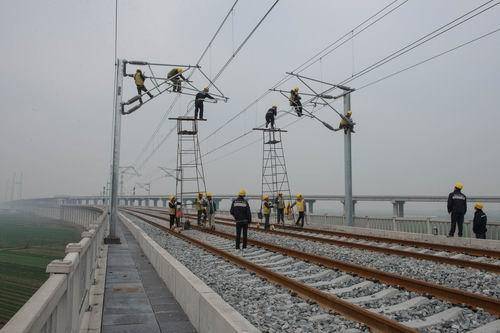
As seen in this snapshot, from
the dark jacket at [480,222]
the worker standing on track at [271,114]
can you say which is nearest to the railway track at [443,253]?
the dark jacket at [480,222]

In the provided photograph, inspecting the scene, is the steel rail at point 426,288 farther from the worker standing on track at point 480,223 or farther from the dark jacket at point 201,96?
the dark jacket at point 201,96

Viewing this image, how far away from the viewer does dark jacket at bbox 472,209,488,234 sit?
14828mm

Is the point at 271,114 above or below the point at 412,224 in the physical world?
above

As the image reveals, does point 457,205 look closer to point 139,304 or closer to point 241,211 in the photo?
point 241,211

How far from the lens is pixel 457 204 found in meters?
14.8

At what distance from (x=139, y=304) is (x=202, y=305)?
7.01 ft

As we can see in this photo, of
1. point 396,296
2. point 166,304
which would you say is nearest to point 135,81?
point 166,304

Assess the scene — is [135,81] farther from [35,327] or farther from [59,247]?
[59,247]

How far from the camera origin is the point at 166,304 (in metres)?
7.20

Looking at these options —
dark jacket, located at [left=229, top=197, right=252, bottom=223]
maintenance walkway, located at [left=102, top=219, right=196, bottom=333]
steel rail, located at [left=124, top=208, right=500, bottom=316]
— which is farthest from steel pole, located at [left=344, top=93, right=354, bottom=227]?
maintenance walkway, located at [left=102, top=219, right=196, bottom=333]

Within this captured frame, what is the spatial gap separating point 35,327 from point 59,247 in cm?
9222

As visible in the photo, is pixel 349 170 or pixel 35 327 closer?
pixel 35 327

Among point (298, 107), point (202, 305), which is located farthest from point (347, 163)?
point (202, 305)

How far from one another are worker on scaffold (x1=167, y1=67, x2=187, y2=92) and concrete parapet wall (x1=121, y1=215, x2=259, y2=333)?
1030cm
